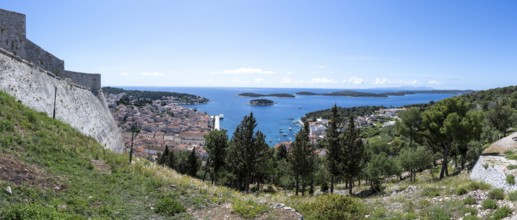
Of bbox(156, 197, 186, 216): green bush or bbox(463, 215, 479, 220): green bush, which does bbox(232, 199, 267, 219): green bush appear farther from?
bbox(463, 215, 479, 220): green bush

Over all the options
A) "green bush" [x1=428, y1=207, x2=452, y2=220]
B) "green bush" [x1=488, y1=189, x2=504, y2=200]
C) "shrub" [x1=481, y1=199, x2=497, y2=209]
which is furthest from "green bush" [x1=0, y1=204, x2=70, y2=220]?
"green bush" [x1=488, y1=189, x2=504, y2=200]

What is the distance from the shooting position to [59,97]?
57.2ft

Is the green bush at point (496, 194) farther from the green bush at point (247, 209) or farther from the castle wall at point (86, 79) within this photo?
the castle wall at point (86, 79)

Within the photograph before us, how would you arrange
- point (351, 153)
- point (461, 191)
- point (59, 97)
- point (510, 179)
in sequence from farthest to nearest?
point (351, 153) < point (59, 97) < point (461, 191) < point (510, 179)

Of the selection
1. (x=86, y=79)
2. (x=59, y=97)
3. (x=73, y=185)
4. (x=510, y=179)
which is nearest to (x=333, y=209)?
(x=73, y=185)

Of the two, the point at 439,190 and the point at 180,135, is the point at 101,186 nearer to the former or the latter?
the point at 439,190

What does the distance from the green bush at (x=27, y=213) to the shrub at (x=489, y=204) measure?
1444cm

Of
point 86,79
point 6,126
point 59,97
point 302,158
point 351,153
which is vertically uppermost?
point 86,79

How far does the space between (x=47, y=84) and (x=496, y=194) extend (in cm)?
2191

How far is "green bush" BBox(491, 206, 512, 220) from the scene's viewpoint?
11.2 meters

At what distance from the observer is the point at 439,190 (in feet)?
56.4

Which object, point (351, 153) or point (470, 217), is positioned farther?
point (351, 153)

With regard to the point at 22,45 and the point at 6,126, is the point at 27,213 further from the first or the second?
the point at 22,45

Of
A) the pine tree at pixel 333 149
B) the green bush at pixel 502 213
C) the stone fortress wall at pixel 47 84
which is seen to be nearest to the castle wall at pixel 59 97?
the stone fortress wall at pixel 47 84
